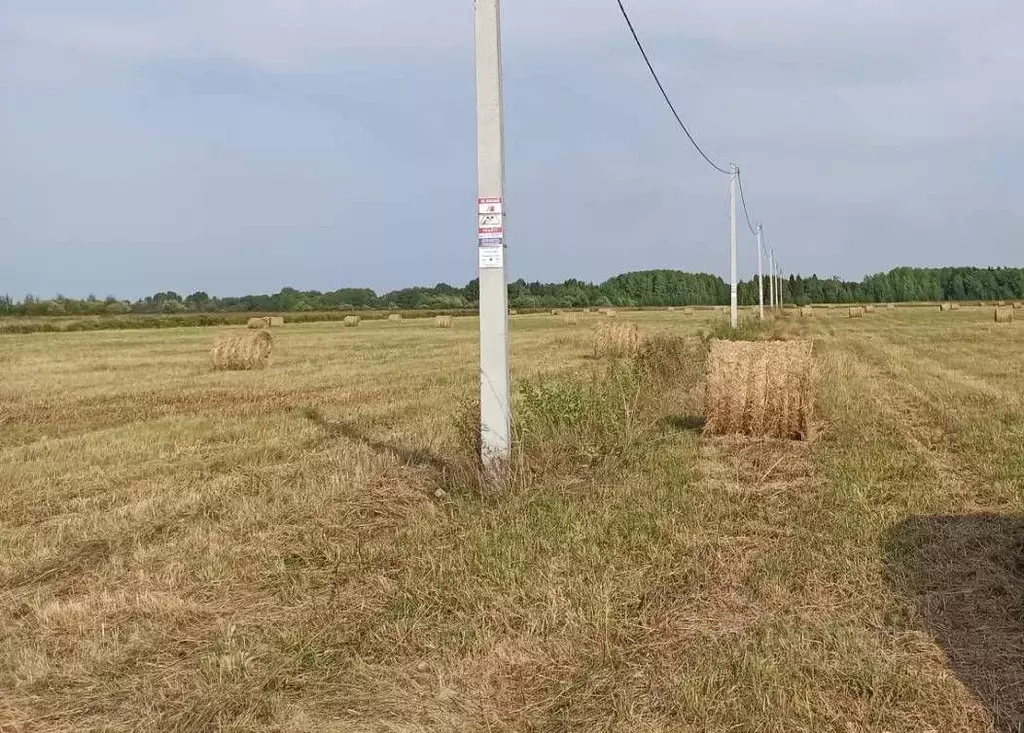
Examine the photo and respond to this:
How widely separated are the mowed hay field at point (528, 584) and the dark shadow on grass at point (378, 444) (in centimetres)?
8

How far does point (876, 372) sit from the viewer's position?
1817 centimetres

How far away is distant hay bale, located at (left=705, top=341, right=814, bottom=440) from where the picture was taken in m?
9.84

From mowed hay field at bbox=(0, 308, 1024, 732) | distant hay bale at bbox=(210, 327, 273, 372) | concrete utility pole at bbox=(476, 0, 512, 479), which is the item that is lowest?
mowed hay field at bbox=(0, 308, 1024, 732)

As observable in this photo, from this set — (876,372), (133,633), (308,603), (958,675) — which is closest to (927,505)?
(958,675)

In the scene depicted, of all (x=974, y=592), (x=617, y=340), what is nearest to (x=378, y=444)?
(x=974, y=592)

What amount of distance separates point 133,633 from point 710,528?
12.0 ft

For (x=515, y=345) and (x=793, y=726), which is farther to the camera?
(x=515, y=345)

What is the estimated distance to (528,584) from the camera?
190 inches

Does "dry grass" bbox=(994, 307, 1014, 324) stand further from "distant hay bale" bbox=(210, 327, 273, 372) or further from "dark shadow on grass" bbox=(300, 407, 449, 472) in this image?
"dark shadow on grass" bbox=(300, 407, 449, 472)

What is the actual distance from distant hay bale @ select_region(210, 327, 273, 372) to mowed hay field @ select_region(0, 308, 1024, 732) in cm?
1198

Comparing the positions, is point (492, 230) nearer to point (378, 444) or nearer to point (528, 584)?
point (528, 584)

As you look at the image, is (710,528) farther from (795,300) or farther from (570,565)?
(795,300)

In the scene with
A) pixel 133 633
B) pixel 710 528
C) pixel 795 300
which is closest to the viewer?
pixel 133 633

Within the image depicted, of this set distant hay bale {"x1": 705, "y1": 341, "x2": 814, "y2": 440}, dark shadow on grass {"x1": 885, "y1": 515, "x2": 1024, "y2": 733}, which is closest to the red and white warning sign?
dark shadow on grass {"x1": 885, "y1": 515, "x2": 1024, "y2": 733}
